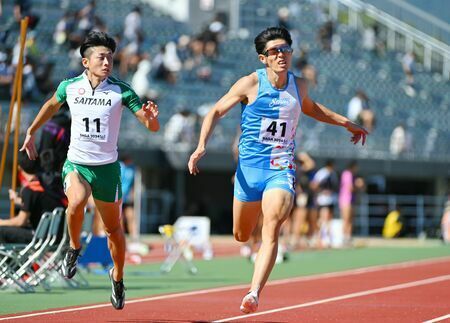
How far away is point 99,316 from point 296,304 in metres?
Result: 2.26

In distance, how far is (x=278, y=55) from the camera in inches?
361

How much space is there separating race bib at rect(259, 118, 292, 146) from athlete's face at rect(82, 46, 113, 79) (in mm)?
1323

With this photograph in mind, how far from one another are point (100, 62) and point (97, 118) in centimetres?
47

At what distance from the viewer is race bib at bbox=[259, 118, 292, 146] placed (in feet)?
29.9

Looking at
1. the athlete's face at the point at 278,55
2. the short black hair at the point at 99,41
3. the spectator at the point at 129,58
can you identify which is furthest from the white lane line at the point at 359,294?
the spectator at the point at 129,58

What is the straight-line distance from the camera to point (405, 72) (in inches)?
1519

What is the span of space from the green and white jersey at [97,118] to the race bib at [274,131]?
1.00m

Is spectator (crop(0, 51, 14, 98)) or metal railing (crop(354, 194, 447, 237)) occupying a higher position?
spectator (crop(0, 51, 14, 98))

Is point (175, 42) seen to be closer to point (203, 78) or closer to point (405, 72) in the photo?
point (203, 78)

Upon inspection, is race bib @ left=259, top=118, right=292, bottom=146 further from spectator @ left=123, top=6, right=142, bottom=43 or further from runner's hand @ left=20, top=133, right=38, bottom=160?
spectator @ left=123, top=6, right=142, bottom=43

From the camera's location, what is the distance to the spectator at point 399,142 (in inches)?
1273

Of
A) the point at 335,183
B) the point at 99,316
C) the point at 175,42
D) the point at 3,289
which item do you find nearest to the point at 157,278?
the point at 3,289

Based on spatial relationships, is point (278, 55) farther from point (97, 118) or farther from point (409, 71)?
point (409, 71)

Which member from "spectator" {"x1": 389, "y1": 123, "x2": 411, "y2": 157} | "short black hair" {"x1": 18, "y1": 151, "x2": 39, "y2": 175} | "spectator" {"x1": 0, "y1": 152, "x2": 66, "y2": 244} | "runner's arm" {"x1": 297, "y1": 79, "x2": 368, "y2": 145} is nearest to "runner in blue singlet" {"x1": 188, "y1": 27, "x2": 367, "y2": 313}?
"runner's arm" {"x1": 297, "y1": 79, "x2": 368, "y2": 145}
